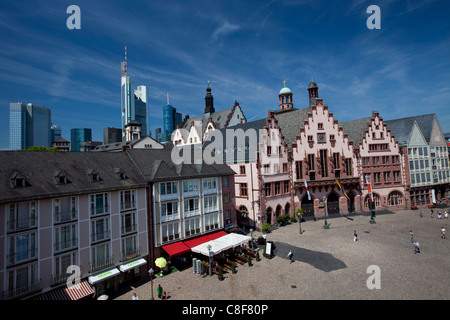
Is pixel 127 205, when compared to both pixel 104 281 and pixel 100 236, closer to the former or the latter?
pixel 100 236

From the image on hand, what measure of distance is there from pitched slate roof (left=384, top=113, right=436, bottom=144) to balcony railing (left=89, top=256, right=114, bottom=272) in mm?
63552

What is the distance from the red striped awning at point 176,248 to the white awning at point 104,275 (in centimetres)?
589

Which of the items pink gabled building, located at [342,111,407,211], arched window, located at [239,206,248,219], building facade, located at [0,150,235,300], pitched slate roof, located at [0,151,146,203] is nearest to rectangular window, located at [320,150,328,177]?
pink gabled building, located at [342,111,407,211]

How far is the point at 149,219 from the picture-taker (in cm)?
2936

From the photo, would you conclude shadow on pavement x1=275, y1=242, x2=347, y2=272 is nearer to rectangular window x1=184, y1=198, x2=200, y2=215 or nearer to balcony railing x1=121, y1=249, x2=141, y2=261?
rectangular window x1=184, y1=198, x2=200, y2=215

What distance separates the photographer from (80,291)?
22.1 m

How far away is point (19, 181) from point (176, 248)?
1713cm

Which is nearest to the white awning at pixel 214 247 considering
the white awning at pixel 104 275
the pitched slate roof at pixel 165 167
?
the white awning at pixel 104 275

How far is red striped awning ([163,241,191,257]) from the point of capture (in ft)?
93.8

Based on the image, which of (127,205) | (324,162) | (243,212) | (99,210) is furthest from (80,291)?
(324,162)

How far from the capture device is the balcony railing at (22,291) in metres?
19.3

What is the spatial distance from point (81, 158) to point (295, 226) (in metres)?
35.5
